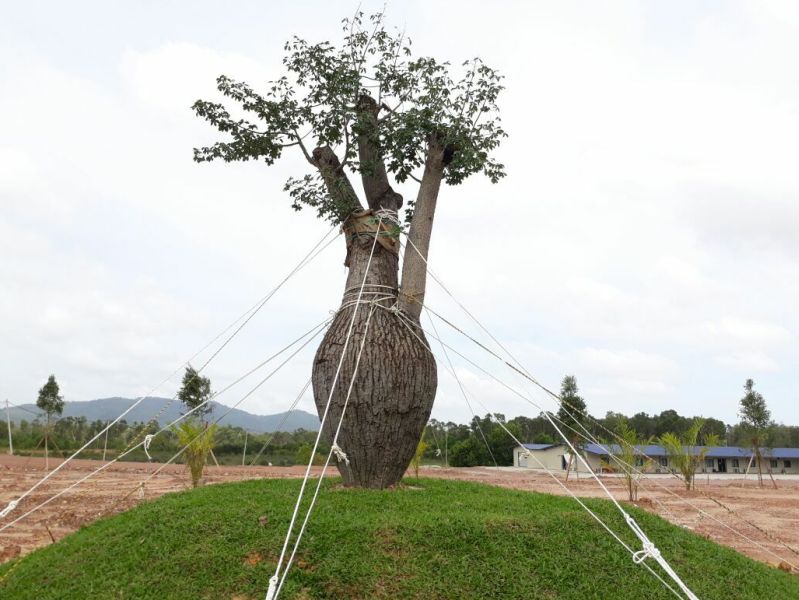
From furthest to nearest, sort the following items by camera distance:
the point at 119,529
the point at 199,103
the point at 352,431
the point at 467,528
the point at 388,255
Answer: the point at 199,103 < the point at 388,255 < the point at 352,431 < the point at 119,529 < the point at 467,528

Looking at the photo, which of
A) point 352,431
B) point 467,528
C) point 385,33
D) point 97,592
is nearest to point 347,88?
point 385,33

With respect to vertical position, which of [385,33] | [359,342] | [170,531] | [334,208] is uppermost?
[385,33]

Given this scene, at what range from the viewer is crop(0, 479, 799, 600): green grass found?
461cm

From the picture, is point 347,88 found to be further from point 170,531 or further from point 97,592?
point 97,592

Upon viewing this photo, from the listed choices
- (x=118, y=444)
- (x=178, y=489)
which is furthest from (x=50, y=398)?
(x=178, y=489)

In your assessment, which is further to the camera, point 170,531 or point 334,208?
point 334,208

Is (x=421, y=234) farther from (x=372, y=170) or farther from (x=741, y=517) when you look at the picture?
(x=741, y=517)

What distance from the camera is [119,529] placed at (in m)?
5.75

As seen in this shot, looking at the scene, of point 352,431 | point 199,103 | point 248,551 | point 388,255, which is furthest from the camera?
point 199,103

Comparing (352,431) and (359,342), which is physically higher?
(359,342)

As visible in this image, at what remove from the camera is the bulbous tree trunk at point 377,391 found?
6.65 m

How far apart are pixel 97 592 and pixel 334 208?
5116 mm

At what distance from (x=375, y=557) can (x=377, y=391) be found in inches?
80.4

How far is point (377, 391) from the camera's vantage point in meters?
6.62
